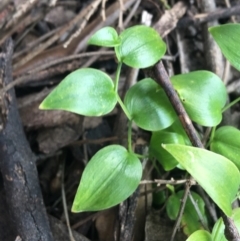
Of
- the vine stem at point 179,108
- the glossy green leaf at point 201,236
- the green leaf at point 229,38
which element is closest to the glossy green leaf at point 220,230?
the glossy green leaf at point 201,236

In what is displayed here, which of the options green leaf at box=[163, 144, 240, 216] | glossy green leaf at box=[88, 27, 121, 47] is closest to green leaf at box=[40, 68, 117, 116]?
glossy green leaf at box=[88, 27, 121, 47]

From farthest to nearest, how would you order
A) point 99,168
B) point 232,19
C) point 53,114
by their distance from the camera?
point 232,19 → point 53,114 → point 99,168

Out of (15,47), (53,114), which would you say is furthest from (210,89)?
(15,47)

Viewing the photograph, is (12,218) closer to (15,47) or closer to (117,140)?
(117,140)

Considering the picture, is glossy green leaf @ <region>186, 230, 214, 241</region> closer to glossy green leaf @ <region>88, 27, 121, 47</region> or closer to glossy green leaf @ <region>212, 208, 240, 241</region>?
glossy green leaf @ <region>212, 208, 240, 241</region>

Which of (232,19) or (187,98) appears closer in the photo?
(187,98)
